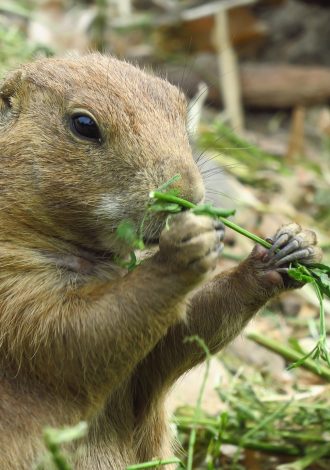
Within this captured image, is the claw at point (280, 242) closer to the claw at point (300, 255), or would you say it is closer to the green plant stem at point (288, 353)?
the claw at point (300, 255)

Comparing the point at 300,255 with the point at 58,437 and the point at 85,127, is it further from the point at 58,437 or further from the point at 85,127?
the point at 58,437

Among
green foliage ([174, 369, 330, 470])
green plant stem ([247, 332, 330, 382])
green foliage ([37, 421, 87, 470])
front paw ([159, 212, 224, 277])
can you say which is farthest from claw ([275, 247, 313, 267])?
green foliage ([37, 421, 87, 470])

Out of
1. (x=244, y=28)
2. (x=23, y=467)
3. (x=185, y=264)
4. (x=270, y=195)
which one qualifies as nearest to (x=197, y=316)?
(x=185, y=264)

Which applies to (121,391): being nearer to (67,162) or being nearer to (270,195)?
(67,162)

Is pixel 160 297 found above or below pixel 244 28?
below

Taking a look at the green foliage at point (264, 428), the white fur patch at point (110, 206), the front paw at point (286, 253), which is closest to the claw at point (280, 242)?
the front paw at point (286, 253)
